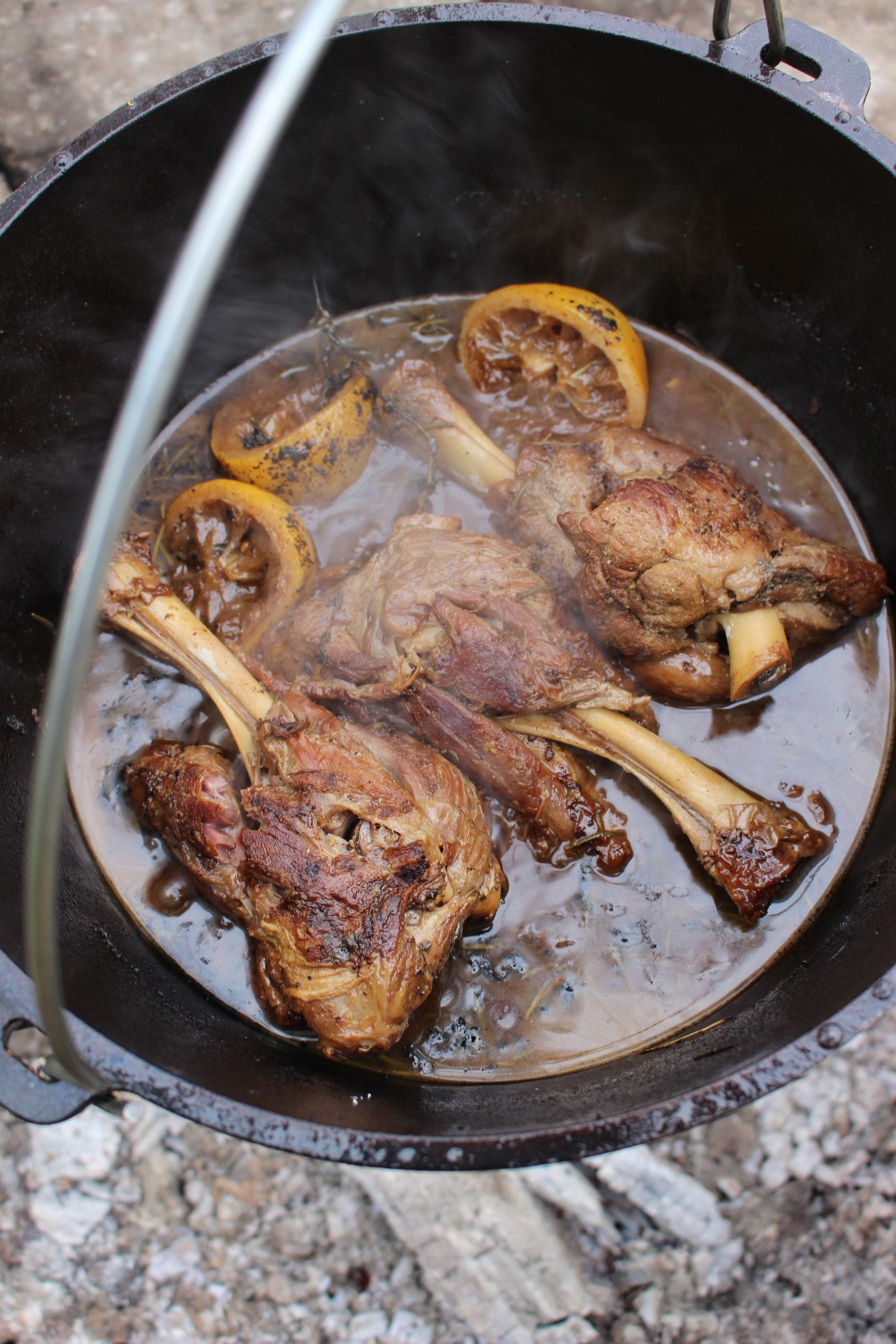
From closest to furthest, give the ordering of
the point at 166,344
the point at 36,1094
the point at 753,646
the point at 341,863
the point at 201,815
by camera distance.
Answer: the point at 166,344, the point at 36,1094, the point at 341,863, the point at 201,815, the point at 753,646

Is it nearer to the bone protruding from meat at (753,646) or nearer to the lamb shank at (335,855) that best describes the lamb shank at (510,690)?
A: the lamb shank at (335,855)

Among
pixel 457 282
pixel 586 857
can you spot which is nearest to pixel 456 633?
pixel 586 857

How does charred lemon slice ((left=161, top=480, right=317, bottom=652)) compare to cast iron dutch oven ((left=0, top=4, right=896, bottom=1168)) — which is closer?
cast iron dutch oven ((left=0, top=4, right=896, bottom=1168))

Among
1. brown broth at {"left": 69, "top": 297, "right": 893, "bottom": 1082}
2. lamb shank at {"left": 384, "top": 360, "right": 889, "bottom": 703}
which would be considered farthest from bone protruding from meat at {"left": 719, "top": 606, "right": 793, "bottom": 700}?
brown broth at {"left": 69, "top": 297, "right": 893, "bottom": 1082}

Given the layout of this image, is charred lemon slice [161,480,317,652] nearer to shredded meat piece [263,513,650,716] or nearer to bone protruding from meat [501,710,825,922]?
shredded meat piece [263,513,650,716]

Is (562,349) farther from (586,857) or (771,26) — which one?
(586,857)

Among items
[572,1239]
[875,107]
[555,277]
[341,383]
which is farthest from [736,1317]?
[875,107]
